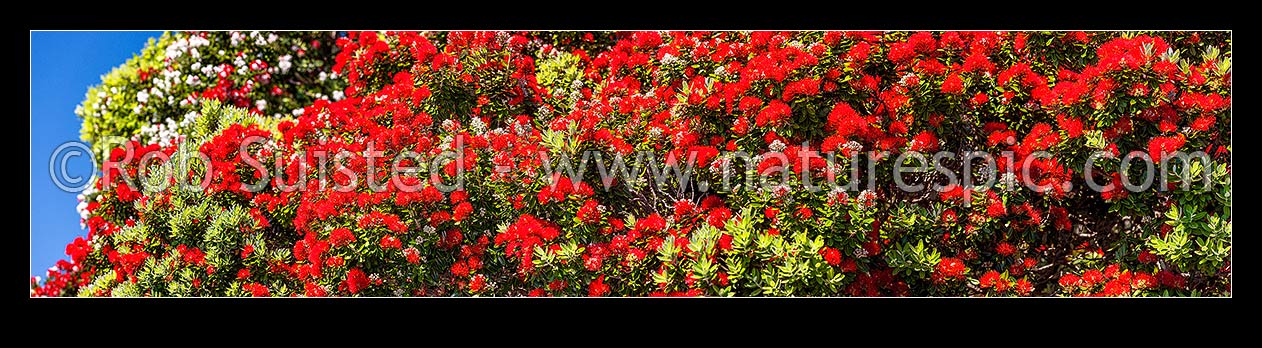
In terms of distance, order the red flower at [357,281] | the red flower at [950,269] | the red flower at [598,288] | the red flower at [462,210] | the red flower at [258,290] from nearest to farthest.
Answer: the red flower at [950,269] < the red flower at [598,288] < the red flower at [462,210] < the red flower at [357,281] < the red flower at [258,290]

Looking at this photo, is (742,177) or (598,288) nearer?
(742,177)

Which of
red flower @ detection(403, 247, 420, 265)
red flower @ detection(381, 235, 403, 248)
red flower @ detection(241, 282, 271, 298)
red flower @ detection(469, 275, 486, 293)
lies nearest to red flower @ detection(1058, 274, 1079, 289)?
red flower @ detection(469, 275, 486, 293)

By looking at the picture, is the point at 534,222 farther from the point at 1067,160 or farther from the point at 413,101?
the point at 1067,160

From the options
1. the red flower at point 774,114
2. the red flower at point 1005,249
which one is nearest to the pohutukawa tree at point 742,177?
the red flower at point 774,114

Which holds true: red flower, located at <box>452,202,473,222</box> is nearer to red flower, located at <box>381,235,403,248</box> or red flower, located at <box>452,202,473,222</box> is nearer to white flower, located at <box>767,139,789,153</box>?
red flower, located at <box>381,235,403,248</box>

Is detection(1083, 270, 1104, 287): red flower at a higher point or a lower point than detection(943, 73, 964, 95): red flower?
lower

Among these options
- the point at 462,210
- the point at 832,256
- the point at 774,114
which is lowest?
the point at 832,256

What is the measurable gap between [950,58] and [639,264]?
6.59 ft

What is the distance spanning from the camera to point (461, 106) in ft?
20.7

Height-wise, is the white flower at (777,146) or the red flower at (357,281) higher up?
the white flower at (777,146)

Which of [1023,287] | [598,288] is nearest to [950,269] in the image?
[1023,287]

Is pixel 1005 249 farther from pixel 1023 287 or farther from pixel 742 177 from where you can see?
pixel 742 177

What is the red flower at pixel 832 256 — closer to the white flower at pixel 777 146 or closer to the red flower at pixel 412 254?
the white flower at pixel 777 146
